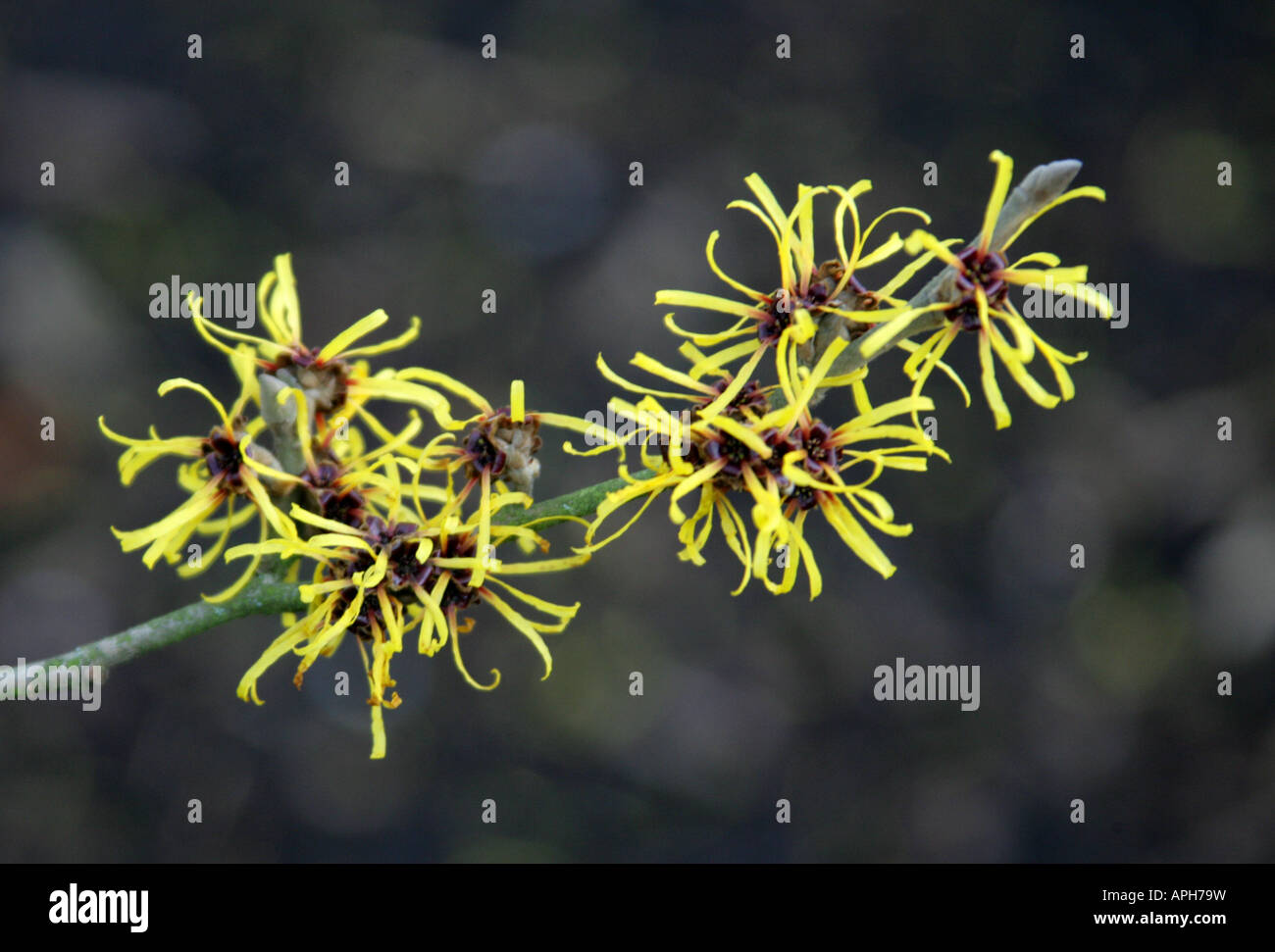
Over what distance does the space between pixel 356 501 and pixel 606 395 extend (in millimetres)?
3006

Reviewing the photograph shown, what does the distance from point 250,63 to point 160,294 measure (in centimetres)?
118

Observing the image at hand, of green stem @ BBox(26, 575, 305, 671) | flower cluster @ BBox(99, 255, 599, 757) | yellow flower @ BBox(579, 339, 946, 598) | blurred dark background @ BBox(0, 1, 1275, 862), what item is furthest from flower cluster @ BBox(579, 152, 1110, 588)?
blurred dark background @ BBox(0, 1, 1275, 862)

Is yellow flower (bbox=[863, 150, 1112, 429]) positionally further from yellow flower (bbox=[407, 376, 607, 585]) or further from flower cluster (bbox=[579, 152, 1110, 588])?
yellow flower (bbox=[407, 376, 607, 585])

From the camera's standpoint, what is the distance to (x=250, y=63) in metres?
5.05

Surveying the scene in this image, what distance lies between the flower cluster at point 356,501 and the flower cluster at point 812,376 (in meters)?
0.18

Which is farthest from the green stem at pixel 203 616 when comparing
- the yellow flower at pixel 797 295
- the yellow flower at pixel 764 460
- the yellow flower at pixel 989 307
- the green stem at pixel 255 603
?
the yellow flower at pixel 989 307

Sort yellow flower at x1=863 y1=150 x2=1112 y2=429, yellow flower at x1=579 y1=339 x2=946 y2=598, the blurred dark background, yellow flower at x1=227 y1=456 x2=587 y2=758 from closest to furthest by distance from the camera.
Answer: yellow flower at x1=863 y1=150 x2=1112 y2=429, yellow flower at x1=579 y1=339 x2=946 y2=598, yellow flower at x1=227 y1=456 x2=587 y2=758, the blurred dark background

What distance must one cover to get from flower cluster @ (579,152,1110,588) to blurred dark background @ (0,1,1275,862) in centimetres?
310

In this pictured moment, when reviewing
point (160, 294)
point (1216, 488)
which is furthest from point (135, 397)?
point (1216, 488)

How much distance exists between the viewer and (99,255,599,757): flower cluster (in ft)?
5.94

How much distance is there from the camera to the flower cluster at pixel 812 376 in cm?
162

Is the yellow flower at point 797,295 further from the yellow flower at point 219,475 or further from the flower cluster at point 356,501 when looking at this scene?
the yellow flower at point 219,475

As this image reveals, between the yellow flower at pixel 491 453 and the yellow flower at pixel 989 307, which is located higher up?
the yellow flower at pixel 989 307

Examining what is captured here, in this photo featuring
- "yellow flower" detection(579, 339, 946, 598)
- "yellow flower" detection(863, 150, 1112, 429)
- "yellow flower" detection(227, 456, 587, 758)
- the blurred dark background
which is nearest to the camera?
"yellow flower" detection(863, 150, 1112, 429)
